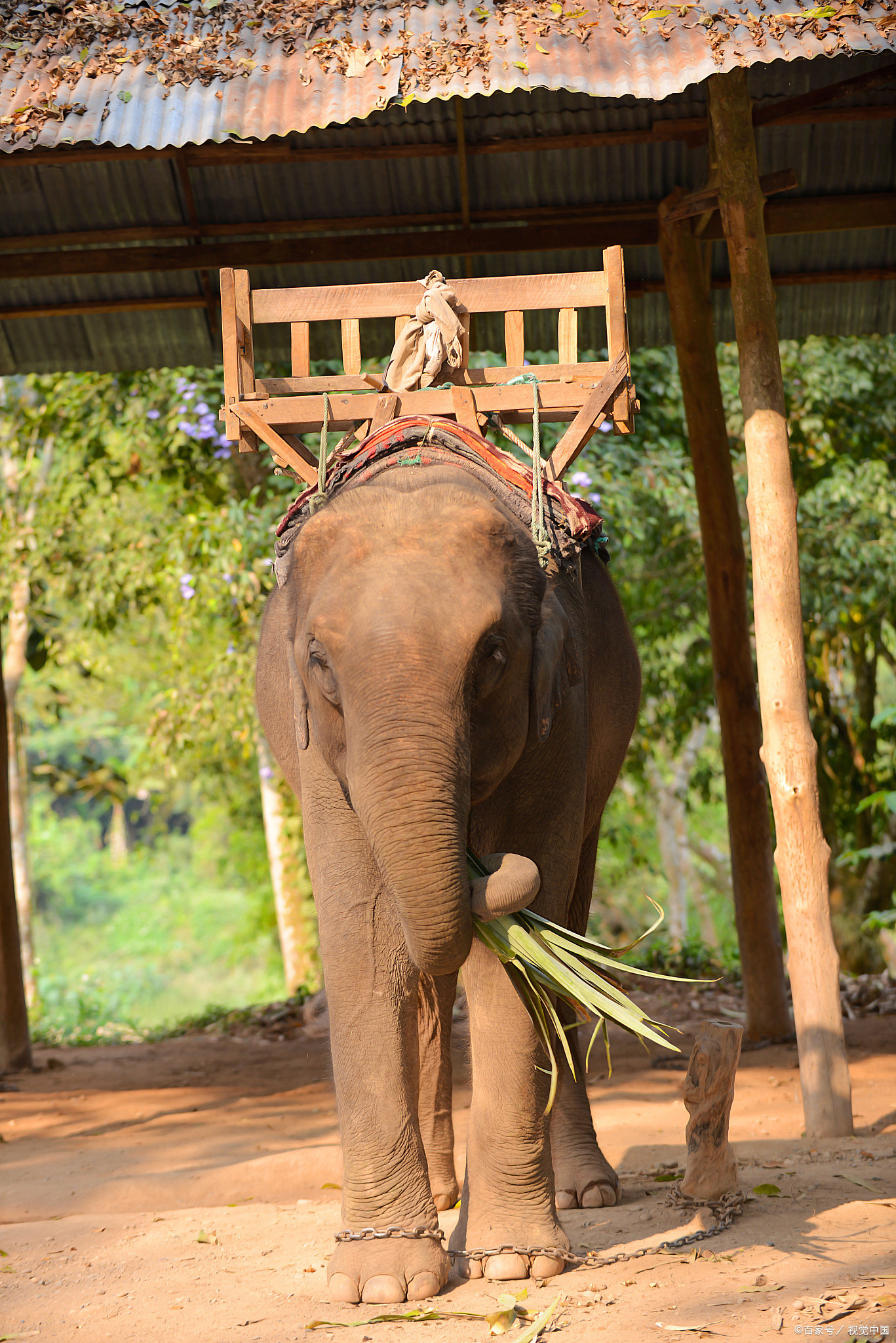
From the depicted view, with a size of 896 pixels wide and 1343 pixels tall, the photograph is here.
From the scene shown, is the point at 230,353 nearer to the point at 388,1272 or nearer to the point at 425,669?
the point at 425,669

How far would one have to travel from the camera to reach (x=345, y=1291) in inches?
114

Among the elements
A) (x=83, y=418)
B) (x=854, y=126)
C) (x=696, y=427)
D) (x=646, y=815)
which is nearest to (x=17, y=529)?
(x=83, y=418)

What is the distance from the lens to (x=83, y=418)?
955cm

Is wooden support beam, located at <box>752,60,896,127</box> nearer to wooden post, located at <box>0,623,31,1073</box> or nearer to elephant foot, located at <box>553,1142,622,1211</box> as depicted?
elephant foot, located at <box>553,1142,622,1211</box>

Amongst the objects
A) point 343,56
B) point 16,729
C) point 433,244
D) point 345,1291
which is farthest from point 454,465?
point 16,729

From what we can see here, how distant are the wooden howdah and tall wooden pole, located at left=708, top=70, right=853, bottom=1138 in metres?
1.32

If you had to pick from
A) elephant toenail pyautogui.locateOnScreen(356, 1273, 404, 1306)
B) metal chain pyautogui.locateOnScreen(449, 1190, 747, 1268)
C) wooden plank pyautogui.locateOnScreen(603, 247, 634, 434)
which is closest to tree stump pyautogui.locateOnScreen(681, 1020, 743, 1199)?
metal chain pyautogui.locateOnScreen(449, 1190, 747, 1268)

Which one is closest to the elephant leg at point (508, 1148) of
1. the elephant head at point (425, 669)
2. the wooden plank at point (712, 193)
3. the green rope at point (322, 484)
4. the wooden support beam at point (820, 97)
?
the elephant head at point (425, 669)

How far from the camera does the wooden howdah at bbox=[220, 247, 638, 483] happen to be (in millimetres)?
3396

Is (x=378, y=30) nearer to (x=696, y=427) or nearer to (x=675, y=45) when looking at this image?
(x=675, y=45)

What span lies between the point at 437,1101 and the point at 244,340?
2.24 m

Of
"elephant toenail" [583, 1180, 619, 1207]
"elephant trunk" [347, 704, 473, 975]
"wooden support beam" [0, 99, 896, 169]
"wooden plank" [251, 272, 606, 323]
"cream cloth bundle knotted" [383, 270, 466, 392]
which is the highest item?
"wooden support beam" [0, 99, 896, 169]

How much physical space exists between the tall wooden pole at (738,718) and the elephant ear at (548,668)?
346cm

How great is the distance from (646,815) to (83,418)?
27.5 feet
